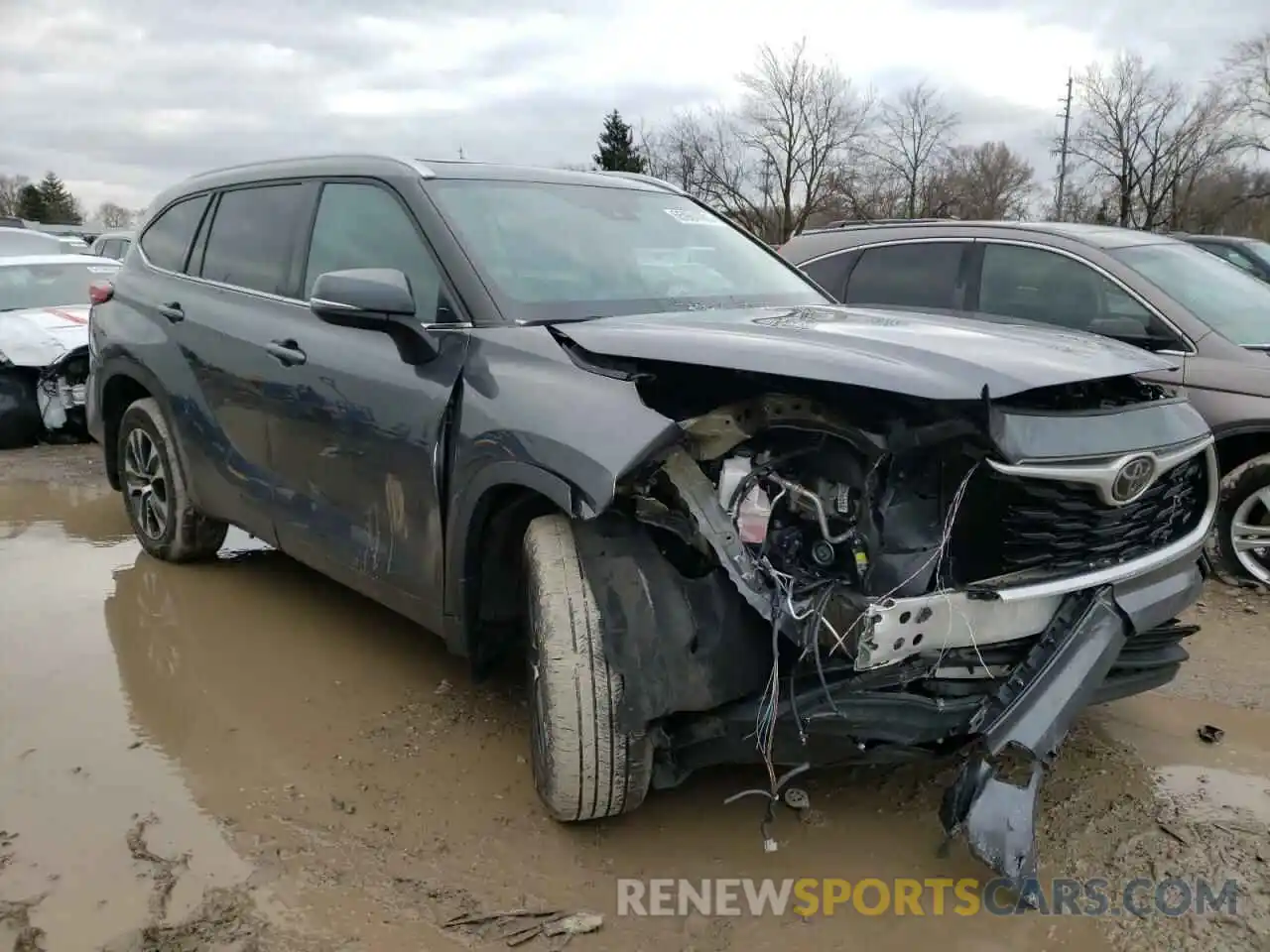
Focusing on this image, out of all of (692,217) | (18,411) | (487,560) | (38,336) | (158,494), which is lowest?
(18,411)

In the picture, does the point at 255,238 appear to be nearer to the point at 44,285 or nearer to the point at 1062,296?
the point at 1062,296

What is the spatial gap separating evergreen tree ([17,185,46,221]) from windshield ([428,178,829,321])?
74.6 meters

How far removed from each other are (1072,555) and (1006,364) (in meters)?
0.52

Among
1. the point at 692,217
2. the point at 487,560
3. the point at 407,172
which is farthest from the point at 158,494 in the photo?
the point at 692,217

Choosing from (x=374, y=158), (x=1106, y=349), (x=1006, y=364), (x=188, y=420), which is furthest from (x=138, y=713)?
(x=1106, y=349)

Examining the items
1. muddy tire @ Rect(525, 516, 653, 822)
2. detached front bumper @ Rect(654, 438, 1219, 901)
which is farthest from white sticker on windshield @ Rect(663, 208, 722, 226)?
detached front bumper @ Rect(654, 438, 1219, 901)

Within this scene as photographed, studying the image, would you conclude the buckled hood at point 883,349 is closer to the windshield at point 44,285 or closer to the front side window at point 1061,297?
the front side window at point 1061,297

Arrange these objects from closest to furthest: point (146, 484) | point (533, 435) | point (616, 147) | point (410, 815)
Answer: point (533, 435) → point (410, 815) → point (146, 484) → point (616, 147)

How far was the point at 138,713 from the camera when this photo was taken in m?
3.60

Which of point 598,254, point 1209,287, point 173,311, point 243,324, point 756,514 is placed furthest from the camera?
point 1209,287

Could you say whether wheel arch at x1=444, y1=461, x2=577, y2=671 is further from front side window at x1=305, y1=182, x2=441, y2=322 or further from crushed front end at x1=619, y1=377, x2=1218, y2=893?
front side window at x1=305, y1=182, x2=441, y2=322

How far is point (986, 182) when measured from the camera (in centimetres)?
4806

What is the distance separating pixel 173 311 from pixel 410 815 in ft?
9.01

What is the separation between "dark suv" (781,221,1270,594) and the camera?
4734 mm
